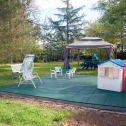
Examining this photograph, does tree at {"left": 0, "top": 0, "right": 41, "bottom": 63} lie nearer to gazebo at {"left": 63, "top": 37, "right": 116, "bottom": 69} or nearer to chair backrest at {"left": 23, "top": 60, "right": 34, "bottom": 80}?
gazebo at {"left": 63, "top": 37, "right": 116, "bottom": 69}

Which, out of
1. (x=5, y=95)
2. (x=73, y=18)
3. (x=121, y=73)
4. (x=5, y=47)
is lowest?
(x=5, y=95)

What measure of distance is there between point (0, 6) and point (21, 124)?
8.52 metres

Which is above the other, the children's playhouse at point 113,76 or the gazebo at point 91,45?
the gazebo at point 91,45

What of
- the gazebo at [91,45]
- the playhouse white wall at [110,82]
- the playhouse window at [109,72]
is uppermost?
the gazebo at [91,45]

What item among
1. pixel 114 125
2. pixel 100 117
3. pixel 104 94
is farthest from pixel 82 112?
pixel 104 94

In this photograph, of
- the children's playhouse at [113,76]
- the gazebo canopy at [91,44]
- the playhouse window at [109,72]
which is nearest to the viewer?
the children's playhouse at [113,76]

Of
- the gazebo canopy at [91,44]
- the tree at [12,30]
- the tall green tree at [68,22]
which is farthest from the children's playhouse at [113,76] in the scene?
the tall green tree at [68,22]

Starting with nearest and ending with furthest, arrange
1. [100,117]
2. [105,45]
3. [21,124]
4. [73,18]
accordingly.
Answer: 1. [21,124]
2. [100,117]
3. [105,45]
4. [73,18]

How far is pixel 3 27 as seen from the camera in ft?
34.8

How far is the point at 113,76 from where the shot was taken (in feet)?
20.7

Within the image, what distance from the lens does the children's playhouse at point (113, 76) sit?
20.5 ft

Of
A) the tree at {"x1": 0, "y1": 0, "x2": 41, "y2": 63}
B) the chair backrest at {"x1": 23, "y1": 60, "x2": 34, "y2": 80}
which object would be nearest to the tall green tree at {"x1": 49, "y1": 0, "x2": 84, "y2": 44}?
the tree at {"x1": 0, "y1": 0, "x2": 41, "y2": 63}

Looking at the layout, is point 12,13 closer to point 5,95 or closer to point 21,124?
point 5,95

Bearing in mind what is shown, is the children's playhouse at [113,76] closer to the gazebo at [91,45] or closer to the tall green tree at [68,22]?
the gazebo at [91,45]
